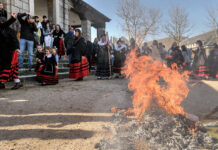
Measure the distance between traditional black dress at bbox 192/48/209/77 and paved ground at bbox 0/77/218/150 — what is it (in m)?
4.03

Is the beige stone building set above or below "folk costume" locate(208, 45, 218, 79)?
above

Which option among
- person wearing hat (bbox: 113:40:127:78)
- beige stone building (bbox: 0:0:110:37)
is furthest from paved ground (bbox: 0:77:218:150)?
beige stone building (bbox: 0:0:110:37)

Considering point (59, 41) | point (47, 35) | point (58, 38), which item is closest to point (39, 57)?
point (47, 35)

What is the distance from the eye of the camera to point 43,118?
3.15m

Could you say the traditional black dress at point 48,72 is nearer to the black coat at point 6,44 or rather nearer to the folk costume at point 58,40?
the black coat at point 6,44

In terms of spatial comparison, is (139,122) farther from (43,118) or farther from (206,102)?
(206,102)

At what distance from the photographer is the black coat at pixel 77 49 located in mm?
7594

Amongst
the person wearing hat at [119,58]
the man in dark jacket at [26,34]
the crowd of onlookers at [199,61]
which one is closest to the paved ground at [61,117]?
the man in dark jacket at [26,34]

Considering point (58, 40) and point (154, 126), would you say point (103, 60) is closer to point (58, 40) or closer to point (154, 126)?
point (58, 40)

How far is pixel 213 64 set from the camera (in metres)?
8.92

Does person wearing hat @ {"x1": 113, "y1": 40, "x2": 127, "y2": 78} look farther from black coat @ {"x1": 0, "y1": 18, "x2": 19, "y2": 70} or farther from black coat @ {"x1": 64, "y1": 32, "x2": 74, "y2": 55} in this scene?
black coat @ {"x1": 0, "y1": 18, "x2": 19, "y2": 70}

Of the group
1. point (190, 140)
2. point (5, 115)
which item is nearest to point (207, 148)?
point (190, 140)

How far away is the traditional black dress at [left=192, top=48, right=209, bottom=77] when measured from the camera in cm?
877

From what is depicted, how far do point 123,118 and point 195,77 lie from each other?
23.5 feet
